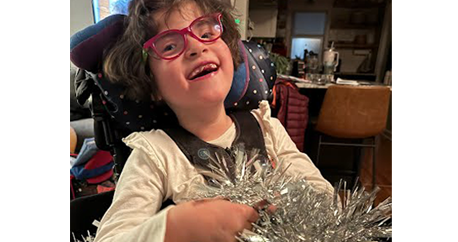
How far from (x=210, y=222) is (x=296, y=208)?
0.10m

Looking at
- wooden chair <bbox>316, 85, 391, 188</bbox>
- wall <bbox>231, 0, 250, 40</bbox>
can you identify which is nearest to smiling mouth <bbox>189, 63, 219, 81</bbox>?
wall <bbox>231, 0, 250, 40</bbox>

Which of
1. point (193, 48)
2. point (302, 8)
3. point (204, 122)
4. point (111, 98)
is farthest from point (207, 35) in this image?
point (302, 8)

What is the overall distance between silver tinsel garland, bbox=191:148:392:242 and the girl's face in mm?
109

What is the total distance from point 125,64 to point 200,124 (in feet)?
0.53

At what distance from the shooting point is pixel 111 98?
1.94 ft

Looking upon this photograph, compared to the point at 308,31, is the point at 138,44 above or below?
below

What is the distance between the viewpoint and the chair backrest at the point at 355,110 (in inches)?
63.0

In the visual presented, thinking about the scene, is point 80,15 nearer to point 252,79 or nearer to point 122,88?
point 122,88

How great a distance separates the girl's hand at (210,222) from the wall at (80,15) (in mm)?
320

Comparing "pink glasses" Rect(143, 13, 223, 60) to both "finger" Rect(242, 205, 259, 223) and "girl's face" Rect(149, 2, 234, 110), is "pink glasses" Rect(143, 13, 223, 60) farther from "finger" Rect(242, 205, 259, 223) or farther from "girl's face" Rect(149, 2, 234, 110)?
"finger" Rect(242, 205, 259, 223)

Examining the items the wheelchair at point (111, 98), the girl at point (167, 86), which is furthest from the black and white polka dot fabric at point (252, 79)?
the girl at point (167, 86)
